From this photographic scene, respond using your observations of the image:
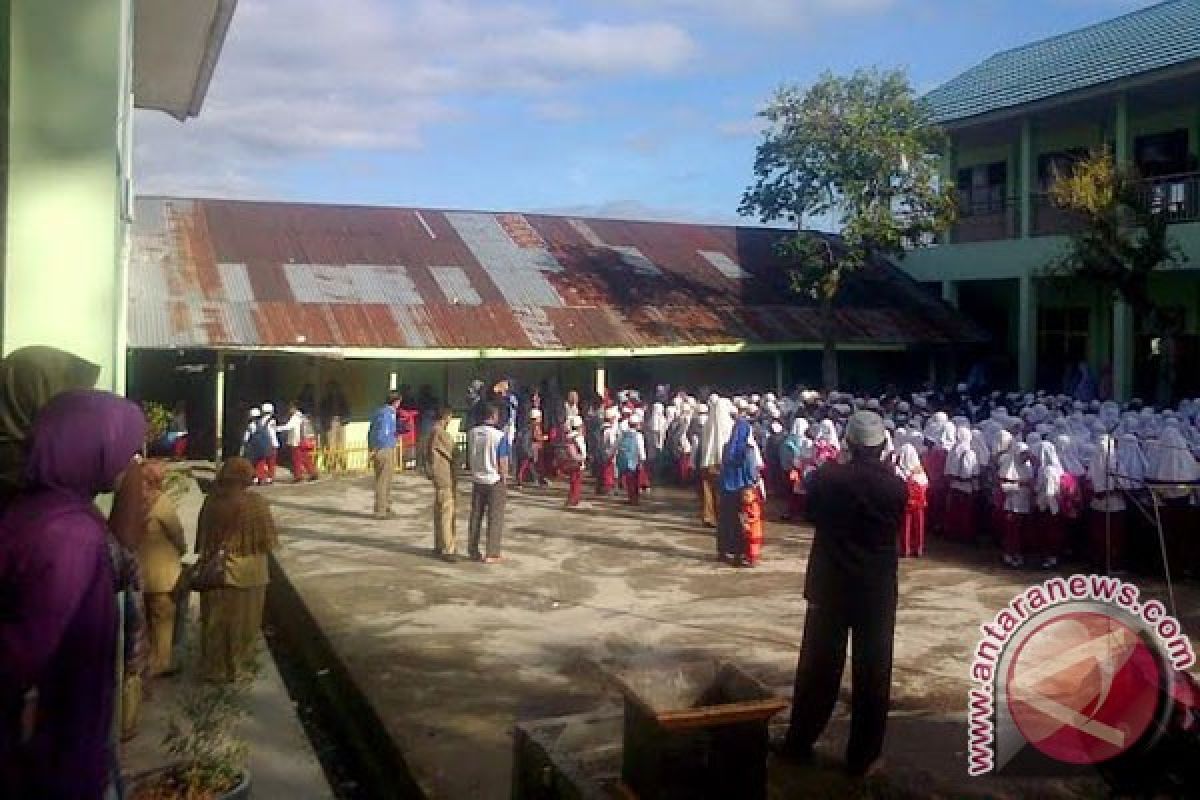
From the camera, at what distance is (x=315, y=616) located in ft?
29.5

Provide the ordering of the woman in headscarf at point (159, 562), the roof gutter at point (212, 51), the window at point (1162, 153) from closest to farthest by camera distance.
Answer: the woman in headscarf at point (159, 562), the roof gutter at point (212, 51), the window at point (1162, 153)

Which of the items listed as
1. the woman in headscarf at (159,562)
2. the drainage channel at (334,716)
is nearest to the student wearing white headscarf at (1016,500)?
the drainage channel at (334,716)

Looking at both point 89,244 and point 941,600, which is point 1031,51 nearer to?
point 941,600

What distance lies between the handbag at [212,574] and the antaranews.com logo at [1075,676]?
4.38 meters

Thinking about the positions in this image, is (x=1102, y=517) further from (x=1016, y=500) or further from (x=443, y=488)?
(x=443, y=488)

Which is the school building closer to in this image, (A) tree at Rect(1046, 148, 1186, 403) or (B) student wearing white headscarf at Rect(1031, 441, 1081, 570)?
(A) tree at Rect(1046, 148, 1186, 403)

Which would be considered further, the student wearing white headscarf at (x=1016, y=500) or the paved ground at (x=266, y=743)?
the student wearing white headscarf at (x=1016, y=500)

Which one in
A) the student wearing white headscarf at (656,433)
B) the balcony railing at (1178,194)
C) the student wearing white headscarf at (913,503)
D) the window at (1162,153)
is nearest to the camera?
the student wearing white headscarf at (913,503)

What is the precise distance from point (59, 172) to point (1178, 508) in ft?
30.8

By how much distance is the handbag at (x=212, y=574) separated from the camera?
273 inches

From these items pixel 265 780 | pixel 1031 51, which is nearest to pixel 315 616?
pixel 265 780

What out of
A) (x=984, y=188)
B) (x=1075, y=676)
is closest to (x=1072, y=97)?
(x=984, y=188)

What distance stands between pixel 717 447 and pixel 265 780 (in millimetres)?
7041

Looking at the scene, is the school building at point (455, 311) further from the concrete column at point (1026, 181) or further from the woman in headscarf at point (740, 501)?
the woman in headscarf at point (740, 501)
